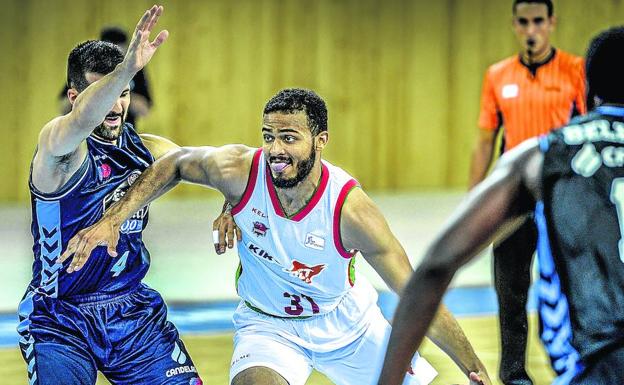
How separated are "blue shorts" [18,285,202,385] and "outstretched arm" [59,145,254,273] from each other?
344 millimetres

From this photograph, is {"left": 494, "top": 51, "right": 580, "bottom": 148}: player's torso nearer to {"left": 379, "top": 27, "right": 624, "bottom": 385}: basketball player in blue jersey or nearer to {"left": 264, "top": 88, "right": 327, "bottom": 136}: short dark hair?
{"left": 264, "top": 88, "right": 327, "bottom": 136}: short dark hair

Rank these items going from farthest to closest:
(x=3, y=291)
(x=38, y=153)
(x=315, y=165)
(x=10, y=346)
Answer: (x=3, y=291) → (x=10, y=346) → (x=315, y=165) → (x=38, y=153)

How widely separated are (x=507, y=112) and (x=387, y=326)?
8.83 ft

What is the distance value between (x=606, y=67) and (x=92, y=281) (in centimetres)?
275

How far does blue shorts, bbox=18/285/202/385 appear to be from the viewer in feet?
14.4

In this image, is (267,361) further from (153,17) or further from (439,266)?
(439,266)

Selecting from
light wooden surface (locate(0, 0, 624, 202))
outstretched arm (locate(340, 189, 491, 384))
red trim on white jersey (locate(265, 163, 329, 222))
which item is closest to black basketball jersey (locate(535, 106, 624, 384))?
outstretched arm (locate(340, 189, 491, 384))

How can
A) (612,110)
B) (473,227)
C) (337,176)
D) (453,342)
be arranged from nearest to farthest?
(473,227)
(612,110)
(453,342)
(337,176)

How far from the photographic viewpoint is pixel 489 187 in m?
2.23

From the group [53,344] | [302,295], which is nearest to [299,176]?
[302,295]

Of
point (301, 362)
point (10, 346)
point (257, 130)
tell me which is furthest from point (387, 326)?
point (257, 130)

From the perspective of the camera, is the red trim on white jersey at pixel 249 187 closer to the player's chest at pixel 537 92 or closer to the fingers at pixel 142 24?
the fingers at pixel 142 24

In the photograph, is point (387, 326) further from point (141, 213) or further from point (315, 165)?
point (141, 213)

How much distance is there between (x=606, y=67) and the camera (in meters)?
2.32
